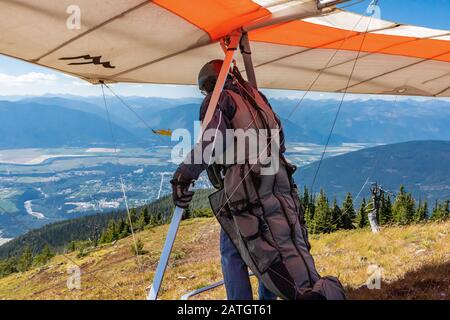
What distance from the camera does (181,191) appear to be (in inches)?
102

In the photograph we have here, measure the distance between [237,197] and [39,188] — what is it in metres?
205

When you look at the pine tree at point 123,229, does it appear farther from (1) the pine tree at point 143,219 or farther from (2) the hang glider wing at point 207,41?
(2) the hang glider wing at point 207,41

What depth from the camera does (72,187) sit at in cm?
15525

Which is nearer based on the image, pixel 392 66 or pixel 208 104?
pixel 208 104

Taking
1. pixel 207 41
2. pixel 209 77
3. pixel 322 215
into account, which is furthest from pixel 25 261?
pixel 209 77

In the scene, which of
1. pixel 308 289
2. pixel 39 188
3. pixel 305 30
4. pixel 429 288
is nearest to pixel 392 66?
pixel 305 30

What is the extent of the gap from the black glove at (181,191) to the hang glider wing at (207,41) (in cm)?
126

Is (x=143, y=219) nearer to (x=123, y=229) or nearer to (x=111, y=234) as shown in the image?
(x=123, y=229)

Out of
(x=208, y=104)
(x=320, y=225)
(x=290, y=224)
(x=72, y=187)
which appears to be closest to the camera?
(x=290, y=224)

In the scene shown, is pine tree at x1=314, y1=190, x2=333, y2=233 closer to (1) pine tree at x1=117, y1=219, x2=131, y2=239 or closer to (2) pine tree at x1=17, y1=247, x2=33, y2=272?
(1) pine tree at x1=117, y1=219, x2=131, y2=239

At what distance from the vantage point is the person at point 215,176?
2.56 meters

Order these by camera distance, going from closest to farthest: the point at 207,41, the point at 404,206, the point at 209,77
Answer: the point at 209,77
the point at 207,41
the point at 404,206

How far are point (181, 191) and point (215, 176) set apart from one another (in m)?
0.29

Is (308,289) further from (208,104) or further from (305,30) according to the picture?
(305,30)
